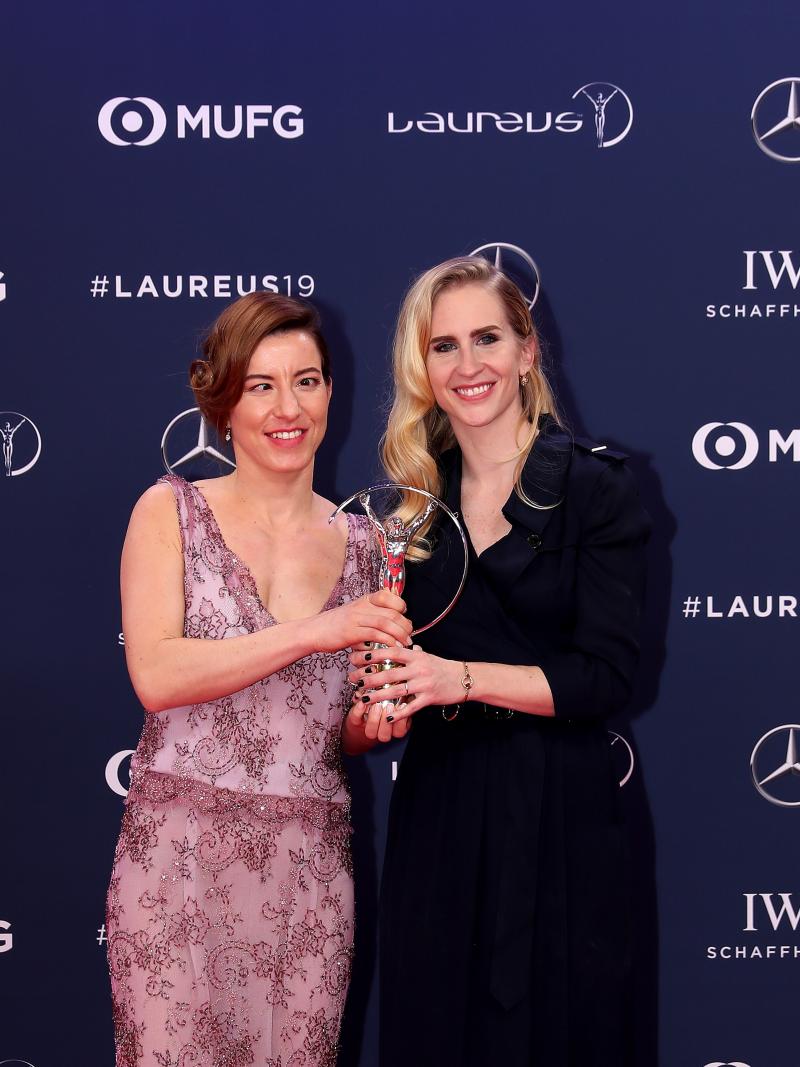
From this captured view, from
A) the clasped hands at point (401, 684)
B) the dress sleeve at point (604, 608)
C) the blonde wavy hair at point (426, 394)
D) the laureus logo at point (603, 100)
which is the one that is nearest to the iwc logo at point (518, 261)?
the laureus logo at point (603, 100)

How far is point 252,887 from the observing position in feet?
6.47

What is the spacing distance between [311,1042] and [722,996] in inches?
52.5

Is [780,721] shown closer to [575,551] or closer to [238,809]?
[575,551]

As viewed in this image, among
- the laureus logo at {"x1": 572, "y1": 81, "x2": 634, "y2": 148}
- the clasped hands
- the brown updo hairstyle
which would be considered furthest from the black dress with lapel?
the laureus logo at {"x1": 572, "y1": 81, "x2": 634, "y2": 148}

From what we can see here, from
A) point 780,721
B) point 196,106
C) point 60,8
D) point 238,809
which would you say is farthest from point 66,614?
point 780,721

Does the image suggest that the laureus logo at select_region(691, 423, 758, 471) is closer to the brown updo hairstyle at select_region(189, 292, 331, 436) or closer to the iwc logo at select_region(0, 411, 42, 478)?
the brown updo hairstyle at select_region(189, 292, 331, 436)

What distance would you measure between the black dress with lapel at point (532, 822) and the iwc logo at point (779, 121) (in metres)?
1.21

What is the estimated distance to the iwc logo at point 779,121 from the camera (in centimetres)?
276

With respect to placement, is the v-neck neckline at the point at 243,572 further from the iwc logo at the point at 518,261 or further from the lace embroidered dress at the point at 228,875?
the iwc logo at the point at 518,261

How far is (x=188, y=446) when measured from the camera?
2855mm

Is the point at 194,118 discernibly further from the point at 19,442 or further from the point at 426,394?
the point at 426,394

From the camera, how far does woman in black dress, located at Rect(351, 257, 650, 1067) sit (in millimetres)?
1896

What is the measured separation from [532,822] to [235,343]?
3.08ft

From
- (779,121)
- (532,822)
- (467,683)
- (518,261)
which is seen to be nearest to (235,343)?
(467,683)
